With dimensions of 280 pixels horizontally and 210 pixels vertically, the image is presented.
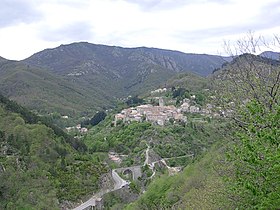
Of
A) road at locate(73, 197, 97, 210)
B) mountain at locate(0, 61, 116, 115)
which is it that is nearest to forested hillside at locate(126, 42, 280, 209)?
road at locate(73, 197, 97, 210)

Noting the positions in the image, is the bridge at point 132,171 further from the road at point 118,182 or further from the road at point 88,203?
the road at point 88,203

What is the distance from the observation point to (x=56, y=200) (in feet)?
86.4

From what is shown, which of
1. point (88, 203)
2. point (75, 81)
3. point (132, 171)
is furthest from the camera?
point (75, 81)

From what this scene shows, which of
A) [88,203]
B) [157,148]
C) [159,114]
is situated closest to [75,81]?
[159,114]

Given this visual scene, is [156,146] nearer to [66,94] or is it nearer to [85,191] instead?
[85,191]

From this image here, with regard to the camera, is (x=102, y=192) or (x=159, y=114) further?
(x=159, y=114)

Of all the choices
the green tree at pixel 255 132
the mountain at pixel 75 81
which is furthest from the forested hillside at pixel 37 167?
the mountain at pixel 75 81

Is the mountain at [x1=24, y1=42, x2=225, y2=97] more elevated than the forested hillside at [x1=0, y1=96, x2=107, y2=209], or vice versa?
the mountain at [x1=24, y1=42, x2=225, y2=97]

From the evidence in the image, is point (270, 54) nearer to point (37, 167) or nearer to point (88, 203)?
point (88, 203)

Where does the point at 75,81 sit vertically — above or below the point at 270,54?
below

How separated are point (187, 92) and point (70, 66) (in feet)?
369

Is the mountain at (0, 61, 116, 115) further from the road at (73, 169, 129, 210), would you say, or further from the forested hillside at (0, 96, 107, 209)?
the road at (73, 169, 129, 210)

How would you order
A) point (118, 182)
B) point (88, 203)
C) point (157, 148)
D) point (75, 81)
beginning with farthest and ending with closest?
1. point (75, 81)
2. point (157, 148)
3. point (118, 182)
4. point (88, 203)

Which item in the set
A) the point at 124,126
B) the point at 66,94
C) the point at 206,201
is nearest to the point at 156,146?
the point at 124,126
